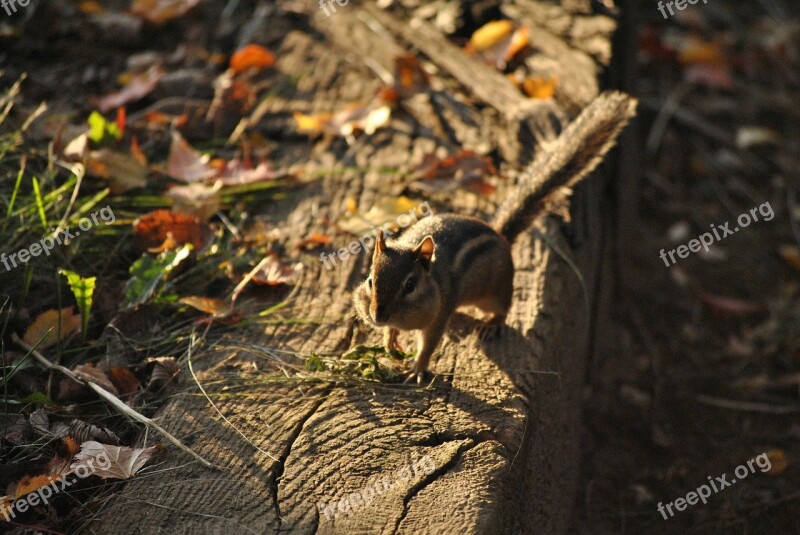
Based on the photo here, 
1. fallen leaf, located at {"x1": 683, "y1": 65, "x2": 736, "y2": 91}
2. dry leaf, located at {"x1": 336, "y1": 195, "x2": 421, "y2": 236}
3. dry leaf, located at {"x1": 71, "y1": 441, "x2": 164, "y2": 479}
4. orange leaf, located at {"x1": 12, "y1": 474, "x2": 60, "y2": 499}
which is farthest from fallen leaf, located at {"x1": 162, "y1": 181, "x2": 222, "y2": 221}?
fallen leaf, located at {"x1": 683, "y1": 65, "x2": 736, "y2": 91}

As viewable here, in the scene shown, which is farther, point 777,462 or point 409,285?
point 777,462

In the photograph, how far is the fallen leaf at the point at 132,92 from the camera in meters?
4.27

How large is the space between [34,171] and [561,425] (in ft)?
8.24

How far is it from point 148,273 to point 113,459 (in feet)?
3.04

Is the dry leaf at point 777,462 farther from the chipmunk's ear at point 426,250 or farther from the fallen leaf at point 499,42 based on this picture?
the fallen leaf at point 499,42

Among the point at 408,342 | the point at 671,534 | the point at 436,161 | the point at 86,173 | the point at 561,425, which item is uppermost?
the point at 86,173

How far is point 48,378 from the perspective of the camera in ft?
9.47

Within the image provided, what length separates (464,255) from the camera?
317 centimetres

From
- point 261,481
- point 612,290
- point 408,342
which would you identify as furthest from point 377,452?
point 612,290

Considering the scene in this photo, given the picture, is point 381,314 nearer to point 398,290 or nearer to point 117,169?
point 398,290

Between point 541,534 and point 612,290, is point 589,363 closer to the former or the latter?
point 612,290

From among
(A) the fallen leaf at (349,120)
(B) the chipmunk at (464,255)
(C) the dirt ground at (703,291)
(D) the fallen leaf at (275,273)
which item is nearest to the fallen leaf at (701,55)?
(C) the dirt ground at (703,291)

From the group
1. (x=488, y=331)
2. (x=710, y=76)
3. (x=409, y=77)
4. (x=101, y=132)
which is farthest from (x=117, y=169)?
(x=710, y=76)

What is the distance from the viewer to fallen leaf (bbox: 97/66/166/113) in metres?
4.27
